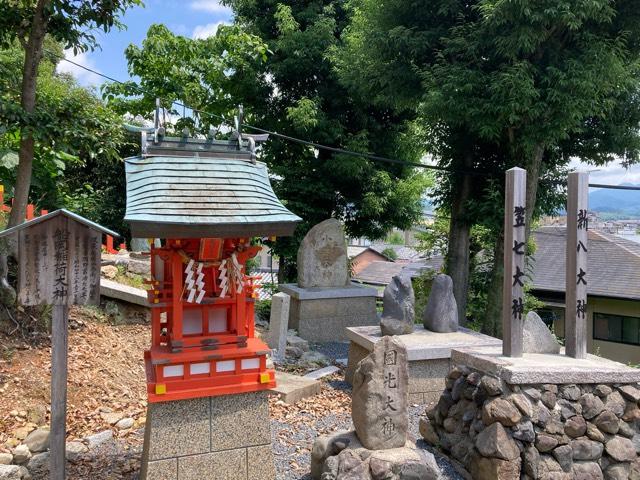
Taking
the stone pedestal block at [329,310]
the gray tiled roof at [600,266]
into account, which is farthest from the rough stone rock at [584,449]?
the gray tiled roof at [600,266]

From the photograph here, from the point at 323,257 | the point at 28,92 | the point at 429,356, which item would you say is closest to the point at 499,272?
the point at 429,356

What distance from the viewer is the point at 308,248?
11320 millimetres

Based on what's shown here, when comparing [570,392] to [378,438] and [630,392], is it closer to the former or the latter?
[630,392]

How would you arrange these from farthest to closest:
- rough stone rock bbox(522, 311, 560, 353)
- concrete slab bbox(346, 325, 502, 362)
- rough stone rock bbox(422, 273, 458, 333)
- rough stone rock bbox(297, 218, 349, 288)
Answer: rough stone rock bbox(297, 218, 349, 288) → rough stone rock bbox(422, 273, 458, 333) → concrete slab bbox(346, 325, 502, 362) → rough stone rock bbox(522, 311, 560, 353)

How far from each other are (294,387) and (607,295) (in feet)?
43.2

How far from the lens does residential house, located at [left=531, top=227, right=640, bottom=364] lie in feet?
52.7

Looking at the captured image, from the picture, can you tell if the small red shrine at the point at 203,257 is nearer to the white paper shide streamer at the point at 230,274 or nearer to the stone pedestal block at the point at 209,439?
the white paper shide streamer at the point at 230,274

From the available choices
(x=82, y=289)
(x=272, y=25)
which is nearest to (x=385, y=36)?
(x=272, y=25)

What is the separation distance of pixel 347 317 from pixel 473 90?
5.48m

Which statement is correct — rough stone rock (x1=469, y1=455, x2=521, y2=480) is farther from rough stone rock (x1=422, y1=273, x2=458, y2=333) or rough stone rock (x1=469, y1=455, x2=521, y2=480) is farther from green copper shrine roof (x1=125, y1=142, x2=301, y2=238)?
rough stone rock (x1=422, y1=273, x2=458, y2=333)

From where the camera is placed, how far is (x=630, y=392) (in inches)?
197

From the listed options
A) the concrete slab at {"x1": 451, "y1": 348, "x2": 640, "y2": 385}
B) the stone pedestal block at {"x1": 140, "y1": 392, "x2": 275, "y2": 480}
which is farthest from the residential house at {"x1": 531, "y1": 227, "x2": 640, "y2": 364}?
the stone pedestal block at {"x1": 140, "y1": 392, "x2": 275, "y2": 480}

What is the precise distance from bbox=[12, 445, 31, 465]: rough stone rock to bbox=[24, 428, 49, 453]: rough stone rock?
13 centimetres

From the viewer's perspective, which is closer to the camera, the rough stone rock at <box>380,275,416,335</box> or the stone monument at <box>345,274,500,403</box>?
the stone monument at <box>345,274,500,403</box>
